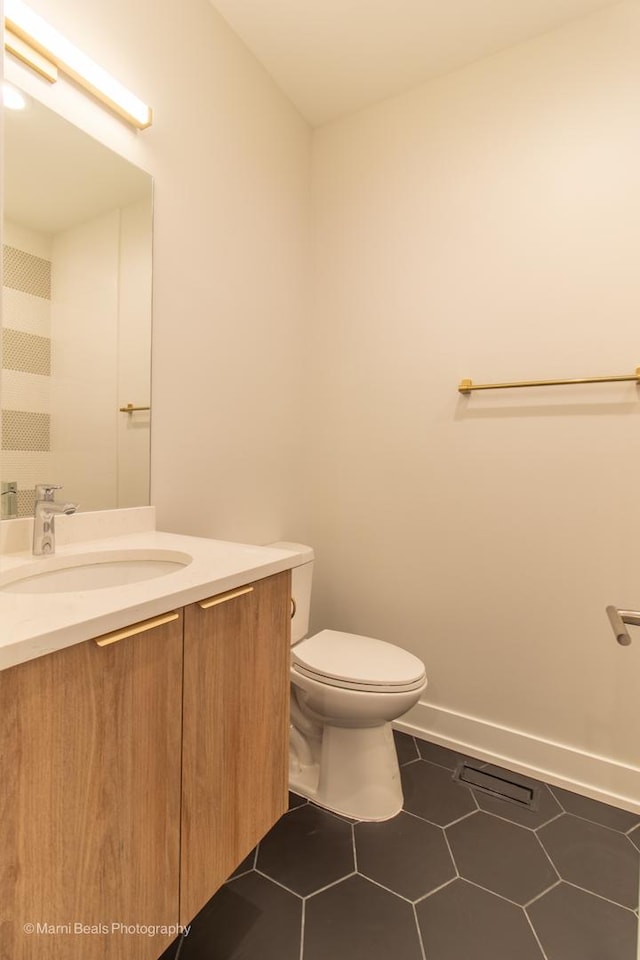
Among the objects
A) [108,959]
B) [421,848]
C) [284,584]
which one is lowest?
[421,848]

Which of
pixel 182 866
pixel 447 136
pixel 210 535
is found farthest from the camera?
pixel 447 136

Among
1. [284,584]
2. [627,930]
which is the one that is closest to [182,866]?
[284,584]

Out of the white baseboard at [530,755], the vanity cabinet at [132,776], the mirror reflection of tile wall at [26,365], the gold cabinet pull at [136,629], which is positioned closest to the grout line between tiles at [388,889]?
→ the vanity cabinet at [132,776]

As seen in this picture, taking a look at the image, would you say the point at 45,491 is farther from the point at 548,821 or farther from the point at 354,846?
the point at 548,821

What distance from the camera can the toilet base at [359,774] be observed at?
1.40 metres

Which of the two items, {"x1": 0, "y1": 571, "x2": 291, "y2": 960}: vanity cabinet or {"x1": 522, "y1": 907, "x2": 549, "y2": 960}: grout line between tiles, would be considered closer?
{"x1": 0, "y1": 571, "x2": 291, "y2": 960}: vanity cabinet

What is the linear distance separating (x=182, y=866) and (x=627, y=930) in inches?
40.9

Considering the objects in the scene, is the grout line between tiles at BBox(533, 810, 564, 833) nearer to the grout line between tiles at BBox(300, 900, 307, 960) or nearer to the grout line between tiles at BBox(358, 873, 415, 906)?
the grout line between tiles at BBox(358, 873, 415, 906)

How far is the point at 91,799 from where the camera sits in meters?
0.65

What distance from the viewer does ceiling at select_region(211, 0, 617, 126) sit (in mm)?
1500

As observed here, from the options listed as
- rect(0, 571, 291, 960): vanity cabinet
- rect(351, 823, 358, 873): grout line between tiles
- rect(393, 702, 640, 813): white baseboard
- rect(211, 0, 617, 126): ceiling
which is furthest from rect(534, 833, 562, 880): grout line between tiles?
rect(211, 0, 617, 126): ceiling

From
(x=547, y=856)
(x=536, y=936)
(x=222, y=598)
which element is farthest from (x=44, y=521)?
(x=547, y=856)

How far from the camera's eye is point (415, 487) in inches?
73.3

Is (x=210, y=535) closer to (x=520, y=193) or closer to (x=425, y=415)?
(x=425, y=415)
